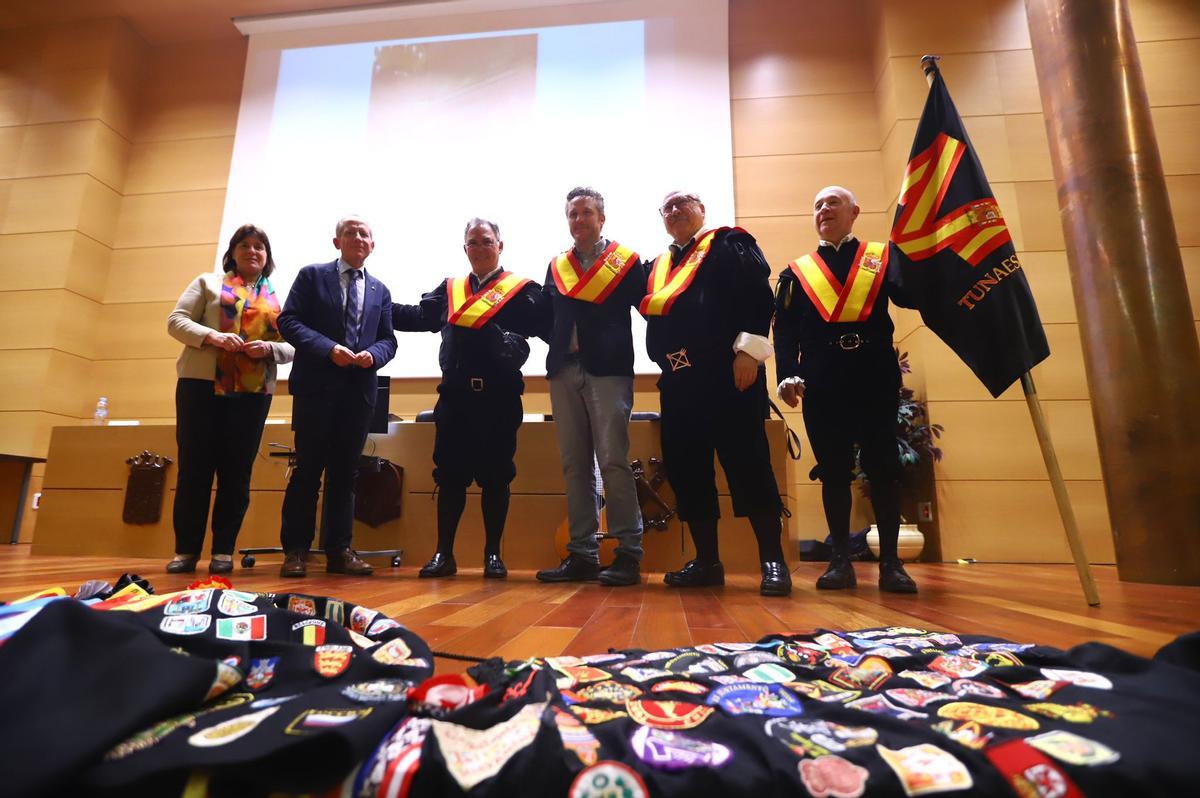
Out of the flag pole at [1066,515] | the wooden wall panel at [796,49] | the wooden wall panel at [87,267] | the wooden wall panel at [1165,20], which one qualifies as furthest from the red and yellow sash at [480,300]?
the wooden wall panel at [1165,20]

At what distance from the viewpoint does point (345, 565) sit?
2430 millimetres

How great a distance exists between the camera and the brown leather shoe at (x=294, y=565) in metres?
2.27

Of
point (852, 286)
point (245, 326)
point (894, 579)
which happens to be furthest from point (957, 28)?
point (245, 326)

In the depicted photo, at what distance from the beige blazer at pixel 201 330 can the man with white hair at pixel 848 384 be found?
194 centimetres

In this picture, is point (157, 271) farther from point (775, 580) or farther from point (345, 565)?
point (775, 580)

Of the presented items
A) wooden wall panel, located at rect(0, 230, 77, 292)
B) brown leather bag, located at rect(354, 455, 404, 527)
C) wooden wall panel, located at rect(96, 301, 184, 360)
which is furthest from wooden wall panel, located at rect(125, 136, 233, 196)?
brown leather bag, located at rect(354, 455, 404, 527)

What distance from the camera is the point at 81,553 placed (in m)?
3.37

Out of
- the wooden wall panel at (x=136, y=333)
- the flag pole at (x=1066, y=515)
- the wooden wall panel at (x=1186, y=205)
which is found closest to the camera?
the flag pole at (x=1066, y=515)

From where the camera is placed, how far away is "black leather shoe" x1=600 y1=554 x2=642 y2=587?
2131 mm

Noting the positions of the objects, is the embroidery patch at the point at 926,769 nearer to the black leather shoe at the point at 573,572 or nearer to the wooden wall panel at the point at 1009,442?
the black leather shoe at the point at 573,572

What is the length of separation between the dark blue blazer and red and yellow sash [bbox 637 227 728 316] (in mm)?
1089

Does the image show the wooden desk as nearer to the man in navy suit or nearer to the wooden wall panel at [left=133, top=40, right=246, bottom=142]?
the man in navy suit

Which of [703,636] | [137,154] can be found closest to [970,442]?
[703,636]

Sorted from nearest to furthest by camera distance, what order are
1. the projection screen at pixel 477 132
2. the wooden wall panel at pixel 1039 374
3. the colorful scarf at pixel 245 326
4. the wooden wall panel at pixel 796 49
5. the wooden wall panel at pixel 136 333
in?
1. the colorful scarf at pixel 245 326
2. the wooden wall panel at pixel 1039 374
3. the projection screen at pixel 477 132
4. the wooden wall panel at pixel 796 49
5. the wooden wall panel at pixel 136 333
